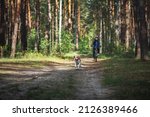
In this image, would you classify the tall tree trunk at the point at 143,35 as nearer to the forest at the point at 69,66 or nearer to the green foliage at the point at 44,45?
the forest at the point at 69,66

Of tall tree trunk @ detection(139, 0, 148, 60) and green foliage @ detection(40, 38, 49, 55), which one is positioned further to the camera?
green foliage @ detection(40, 38, 49, 55)

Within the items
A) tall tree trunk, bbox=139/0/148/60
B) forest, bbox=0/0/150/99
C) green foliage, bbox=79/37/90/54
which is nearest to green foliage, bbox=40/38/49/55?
forest, bbox=0/0/150/99

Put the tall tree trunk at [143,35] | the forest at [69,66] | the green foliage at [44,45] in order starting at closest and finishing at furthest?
the forest at [69,66]
the tall tree trunk at [143,35]
the green foliage at [44,45]

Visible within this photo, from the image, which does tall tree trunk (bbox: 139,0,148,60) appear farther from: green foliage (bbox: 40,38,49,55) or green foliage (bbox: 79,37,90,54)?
green foliage (bbox: 79,37,90,54)

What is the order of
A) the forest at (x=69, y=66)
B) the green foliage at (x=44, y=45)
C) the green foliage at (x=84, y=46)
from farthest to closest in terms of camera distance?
the green foliage at (x=84, y=46) → the green foliage at (x=44, y=45) → the forest at (x=69, y=66)

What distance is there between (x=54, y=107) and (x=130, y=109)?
1.93 metres

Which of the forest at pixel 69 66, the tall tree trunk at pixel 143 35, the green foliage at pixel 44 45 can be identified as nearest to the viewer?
the forest at pixel 69 66

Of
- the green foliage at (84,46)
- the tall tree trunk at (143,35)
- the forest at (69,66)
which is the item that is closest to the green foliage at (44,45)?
the forest at (69,66)

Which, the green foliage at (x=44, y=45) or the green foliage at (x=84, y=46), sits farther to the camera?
the green foliage at (x=84, y=46)

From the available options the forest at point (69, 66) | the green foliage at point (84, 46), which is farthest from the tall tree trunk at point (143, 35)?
the green foliage at point (84, 46)

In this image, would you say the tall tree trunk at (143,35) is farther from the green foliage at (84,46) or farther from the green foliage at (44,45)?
the green foliage at (84,46)

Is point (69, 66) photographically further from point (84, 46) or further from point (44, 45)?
point (84, 46)

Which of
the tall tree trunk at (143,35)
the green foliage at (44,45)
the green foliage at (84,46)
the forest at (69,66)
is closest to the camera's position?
the forest at (69,66)

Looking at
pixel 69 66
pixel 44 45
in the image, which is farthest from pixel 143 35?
pixel 44 45
